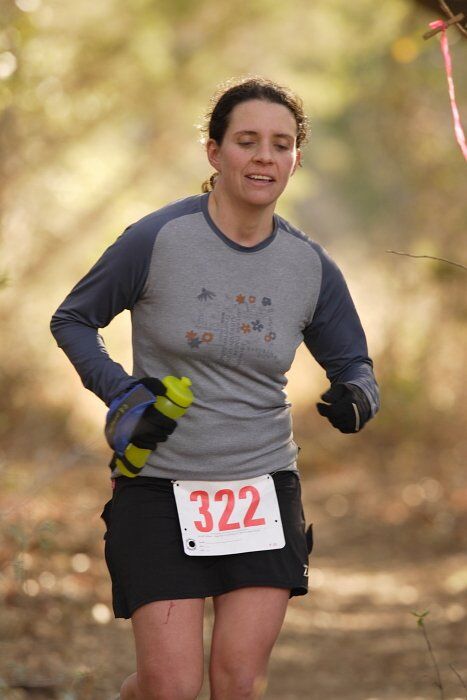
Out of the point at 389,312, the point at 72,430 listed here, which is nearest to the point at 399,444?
the point at 389,312

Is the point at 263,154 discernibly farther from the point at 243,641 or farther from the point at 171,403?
the point at 243,641

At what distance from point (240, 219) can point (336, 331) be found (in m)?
0.52

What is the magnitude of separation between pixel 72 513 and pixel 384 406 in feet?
16.6

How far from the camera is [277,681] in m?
6.66

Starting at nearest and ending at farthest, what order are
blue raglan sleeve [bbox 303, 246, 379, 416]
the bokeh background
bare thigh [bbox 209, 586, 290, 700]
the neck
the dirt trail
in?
bare thigh [bbox 209, 586, 290, 700] → the neck → blue raglan sleeve [bbox 303, 246, 379, 416] → the dirt trail → the bokeh background

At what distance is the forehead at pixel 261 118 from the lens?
12.8 feet

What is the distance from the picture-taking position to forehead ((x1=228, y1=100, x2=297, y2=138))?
389 centimetres

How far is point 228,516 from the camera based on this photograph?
12.6 feet

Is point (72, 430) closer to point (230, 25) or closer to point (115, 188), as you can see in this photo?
point (115, 188)

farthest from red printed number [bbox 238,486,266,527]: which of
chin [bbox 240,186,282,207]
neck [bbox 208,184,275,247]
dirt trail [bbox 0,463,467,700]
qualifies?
dirt trail [bbox 0,463,467,700]

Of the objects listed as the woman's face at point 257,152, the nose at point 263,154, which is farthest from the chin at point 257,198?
the nose at point 263,154

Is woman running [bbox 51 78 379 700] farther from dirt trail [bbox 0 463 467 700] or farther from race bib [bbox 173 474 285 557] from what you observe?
dirt trail [bbox 0 463 467 700]

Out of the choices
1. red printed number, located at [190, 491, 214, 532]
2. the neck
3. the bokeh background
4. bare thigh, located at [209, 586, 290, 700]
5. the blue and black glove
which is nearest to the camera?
the blue and black glove

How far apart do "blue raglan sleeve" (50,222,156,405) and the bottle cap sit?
145 millimetres
